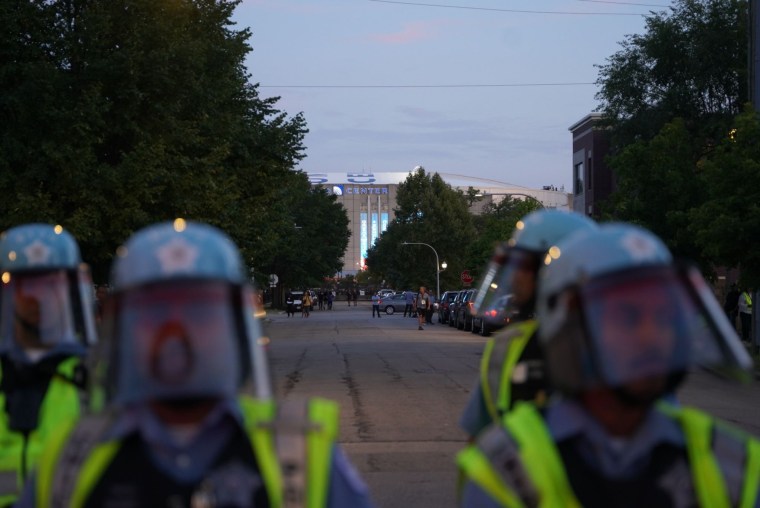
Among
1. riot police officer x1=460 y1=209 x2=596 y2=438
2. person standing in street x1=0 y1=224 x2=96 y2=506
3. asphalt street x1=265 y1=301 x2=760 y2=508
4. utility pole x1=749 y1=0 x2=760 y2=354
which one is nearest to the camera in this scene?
person standing in street x1=0 y1=224 x2=96 y2=506

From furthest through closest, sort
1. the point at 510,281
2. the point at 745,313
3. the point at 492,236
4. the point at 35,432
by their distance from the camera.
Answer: the point at 492,236
the point at 745,313
the point at 510,281
the point at 35,432

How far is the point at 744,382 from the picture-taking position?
9.47ft

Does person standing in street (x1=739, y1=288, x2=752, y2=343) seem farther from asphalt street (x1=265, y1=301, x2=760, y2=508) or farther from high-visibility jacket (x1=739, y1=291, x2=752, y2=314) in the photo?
asphalt street (x1=265, y1=301, x2=760, y2=508)

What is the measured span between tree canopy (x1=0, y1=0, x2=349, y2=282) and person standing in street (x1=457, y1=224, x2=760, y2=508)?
27.8 m

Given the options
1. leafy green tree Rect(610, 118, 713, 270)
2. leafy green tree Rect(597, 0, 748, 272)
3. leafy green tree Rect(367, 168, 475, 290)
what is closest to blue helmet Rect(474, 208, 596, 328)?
leafy green tree Rect(610, 118, 713, 270)

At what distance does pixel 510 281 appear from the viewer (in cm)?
507

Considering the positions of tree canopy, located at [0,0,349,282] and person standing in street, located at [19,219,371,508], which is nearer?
person standing in street, located at [19,219,371,508]

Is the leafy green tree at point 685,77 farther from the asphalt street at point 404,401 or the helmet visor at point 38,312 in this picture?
the helmet visor at point 38,312

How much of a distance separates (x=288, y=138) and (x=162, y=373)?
3769 centimetres

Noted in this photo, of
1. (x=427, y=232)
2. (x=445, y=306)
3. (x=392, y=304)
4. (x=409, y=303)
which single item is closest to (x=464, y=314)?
(x=445, y=306)

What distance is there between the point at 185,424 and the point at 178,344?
6.6 inches

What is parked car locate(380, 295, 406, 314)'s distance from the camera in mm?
87875

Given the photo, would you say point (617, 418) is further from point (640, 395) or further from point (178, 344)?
point (178, 344)

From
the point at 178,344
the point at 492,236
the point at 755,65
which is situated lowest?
the point at 178,344
